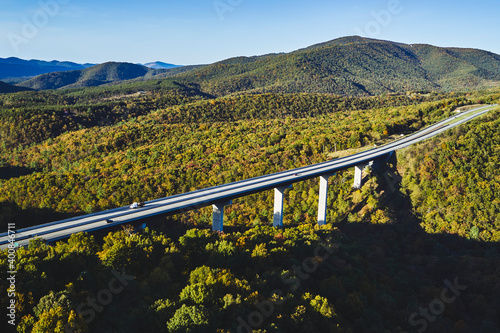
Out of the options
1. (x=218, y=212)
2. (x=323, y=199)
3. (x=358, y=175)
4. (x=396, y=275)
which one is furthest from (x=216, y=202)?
(x=358, y=175)

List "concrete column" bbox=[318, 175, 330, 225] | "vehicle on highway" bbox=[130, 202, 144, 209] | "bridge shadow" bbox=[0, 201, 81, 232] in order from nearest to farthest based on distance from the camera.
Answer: "vehicle on highway" bbox=[130, 202, 144, 209] → "bridge shadow" bbox=[0, 201, 81, 232] → "concrete column" bbox=[318, 175, 330, 225]

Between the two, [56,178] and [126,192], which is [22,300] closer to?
[126,192]

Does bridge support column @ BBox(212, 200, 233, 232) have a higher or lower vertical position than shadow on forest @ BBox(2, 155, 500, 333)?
higher

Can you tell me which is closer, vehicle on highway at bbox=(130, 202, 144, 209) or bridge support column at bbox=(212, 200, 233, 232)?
vehicle on highway at bbox=(130, 202, 144, 209)

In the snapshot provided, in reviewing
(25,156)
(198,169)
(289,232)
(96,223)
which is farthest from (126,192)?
(25,156)

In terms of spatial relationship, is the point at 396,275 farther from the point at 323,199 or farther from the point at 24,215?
the point at 24,215

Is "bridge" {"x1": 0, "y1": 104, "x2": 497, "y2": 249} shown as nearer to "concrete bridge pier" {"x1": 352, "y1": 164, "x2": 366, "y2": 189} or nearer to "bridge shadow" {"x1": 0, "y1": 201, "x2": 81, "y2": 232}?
"concrete bridge pier" {"x1": 352, "y1": 164, "x2": 366, "y2": 189}

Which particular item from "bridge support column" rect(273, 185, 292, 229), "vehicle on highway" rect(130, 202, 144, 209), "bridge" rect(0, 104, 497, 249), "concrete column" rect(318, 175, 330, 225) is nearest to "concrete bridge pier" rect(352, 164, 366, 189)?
"bridge" rect(0, 104, 497, 249)
